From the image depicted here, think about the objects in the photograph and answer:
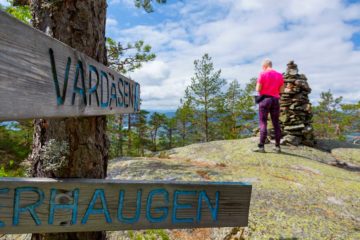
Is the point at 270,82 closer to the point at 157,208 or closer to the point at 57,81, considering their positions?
the point at 157,208

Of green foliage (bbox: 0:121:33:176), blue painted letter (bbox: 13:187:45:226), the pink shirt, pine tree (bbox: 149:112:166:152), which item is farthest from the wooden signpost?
pine tree (bbox: 149:112:166:152)

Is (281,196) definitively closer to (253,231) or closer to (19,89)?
(253,231)

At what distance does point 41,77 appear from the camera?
1143 mm

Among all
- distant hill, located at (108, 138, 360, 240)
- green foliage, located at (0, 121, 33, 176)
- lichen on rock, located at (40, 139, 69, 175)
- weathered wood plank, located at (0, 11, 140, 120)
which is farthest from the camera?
green foliage, located at (0, 121, 33, 176)

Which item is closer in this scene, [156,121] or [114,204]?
[114,204]

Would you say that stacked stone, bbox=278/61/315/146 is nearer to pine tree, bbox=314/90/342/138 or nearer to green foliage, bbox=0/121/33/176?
green foliage, bbox=0/121/33/176

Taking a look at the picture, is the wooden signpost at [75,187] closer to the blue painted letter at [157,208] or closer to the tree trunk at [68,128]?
the blue painted letter at [157,208]

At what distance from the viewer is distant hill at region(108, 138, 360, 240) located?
3.71 m

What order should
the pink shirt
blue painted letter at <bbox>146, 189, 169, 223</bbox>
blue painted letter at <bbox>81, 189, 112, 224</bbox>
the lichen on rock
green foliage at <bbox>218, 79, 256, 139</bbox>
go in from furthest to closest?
green foliage at <bbox>218, 79, 256, 139</bbox>, the pink shirt, the lichen on rock, blue painted letter at <bbox>146, 189, 169, 223</bbox>, blue painted letter at <bbox>81, 189, 112, 224</bbox>

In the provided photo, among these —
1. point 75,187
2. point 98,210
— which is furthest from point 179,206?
point 75,187

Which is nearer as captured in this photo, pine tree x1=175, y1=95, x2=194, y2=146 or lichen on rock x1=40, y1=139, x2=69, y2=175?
lichen on rock x1=40, y1=139, x2=69, y2=175

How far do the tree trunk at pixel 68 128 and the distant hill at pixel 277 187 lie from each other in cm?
179

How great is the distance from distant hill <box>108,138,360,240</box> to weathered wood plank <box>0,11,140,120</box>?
2.66 m

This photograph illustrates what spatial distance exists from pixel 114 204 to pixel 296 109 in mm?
11666
